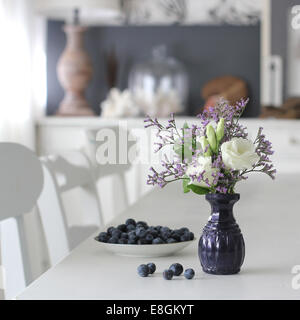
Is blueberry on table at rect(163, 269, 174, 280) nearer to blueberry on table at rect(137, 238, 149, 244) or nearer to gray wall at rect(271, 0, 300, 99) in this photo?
blueberry on table at rect(137, 238, 149, 244)

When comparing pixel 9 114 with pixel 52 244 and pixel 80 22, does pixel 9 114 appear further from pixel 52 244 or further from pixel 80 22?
pixel 52 244

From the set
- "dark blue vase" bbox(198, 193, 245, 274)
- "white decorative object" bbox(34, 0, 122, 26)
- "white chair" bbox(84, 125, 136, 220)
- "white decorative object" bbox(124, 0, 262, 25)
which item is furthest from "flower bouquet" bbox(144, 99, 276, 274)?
"white decorative object" bbox(124, 0, 262, 25)

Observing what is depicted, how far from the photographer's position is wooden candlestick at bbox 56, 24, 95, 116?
151 inches

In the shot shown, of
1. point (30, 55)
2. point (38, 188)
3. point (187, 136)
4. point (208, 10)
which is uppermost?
point (208, 10)

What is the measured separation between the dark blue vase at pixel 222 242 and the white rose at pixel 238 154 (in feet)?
0.26

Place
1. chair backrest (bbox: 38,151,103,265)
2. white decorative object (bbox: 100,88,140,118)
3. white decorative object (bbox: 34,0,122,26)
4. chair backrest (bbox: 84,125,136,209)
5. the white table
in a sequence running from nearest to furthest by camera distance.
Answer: the white table < chair backrest (bbox: 38,151,103,265) < chair backrest (bbox: 84,125,136,209) < white decorative object (bbox: 34,0,122,26) < white decorative object (bbox: 100,88,140,118)

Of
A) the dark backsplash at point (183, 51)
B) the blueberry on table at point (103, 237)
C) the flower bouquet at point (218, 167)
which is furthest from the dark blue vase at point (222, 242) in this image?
the dark backsplash at point (183, 51)

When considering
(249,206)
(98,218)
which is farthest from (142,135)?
(249,206)

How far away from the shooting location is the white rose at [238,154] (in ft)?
3.15

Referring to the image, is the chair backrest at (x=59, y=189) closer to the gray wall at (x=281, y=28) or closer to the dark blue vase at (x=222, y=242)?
the dark blue vase at (x=222, y=242)

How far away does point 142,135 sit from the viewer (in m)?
3.67

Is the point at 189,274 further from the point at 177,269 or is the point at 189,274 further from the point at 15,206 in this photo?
the point at 15,206

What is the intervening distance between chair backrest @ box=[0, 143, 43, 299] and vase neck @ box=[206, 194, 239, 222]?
1.60 ft
